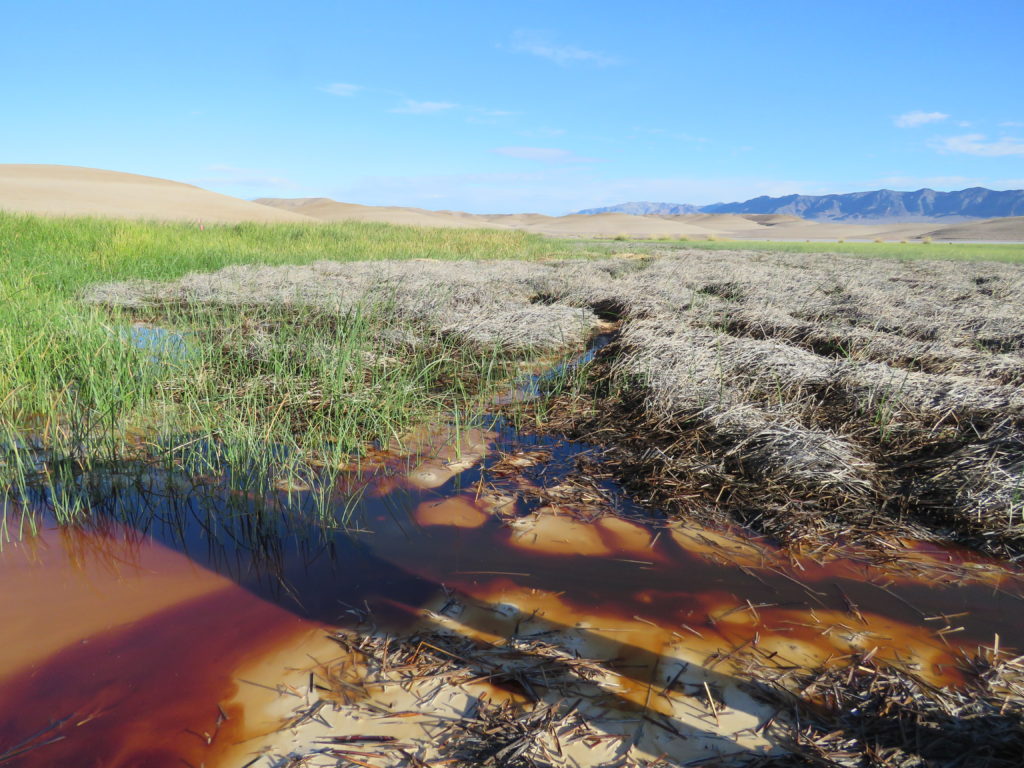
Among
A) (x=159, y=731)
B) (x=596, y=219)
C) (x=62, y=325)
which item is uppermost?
(x=596, y=219)

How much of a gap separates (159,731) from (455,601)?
88cm

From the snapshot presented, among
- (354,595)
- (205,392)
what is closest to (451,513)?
(354,595)

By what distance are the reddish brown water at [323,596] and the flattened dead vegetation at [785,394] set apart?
294 mm

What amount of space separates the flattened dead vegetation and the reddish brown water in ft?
0.96

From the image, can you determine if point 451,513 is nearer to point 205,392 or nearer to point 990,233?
point 205,392

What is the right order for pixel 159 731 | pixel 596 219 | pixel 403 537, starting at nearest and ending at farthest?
pixel 159 731
pixel 403 537
pixel 596 219

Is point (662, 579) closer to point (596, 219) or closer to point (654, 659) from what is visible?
point (654, 659)

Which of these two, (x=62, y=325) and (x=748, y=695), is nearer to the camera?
(x=748, y=695)

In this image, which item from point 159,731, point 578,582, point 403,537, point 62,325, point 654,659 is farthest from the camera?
point 62,325

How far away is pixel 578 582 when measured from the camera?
2.07 meters

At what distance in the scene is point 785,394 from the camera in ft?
11.6

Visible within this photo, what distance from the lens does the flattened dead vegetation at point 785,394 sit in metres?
2.53

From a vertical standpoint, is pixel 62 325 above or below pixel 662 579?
above

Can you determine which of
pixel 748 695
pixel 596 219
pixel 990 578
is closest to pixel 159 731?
pixel 748 695
